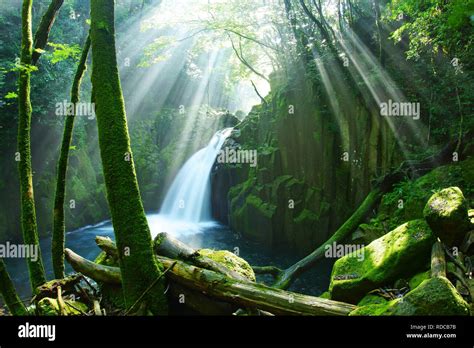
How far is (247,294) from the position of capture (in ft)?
13.0

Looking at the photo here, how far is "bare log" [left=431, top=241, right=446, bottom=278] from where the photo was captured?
3959 millimetres

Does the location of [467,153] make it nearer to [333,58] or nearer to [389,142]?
[389,142]

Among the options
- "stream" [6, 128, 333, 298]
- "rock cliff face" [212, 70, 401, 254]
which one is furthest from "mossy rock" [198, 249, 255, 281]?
"rock cliff face" [212, 70, 401, 254]

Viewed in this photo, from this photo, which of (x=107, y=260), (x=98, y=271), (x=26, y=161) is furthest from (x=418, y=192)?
(x=26, y=161)

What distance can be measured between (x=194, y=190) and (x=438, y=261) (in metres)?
19.0

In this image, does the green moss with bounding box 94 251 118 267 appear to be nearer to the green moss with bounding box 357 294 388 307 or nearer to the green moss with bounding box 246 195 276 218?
the green moss with bounding box 357 294 388 307

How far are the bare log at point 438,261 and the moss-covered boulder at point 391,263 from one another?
114 millimetres

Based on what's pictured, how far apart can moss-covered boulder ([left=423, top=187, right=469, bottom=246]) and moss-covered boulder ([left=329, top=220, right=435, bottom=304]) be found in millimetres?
179

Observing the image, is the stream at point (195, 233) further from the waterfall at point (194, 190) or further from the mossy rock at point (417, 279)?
the mossy rock at point (417, 279)

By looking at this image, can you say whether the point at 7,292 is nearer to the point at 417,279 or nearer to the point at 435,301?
the point at 435,301

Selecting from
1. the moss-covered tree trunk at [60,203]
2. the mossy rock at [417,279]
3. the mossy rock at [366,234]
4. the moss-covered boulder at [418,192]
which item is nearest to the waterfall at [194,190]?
the mossy rock at [366,234]

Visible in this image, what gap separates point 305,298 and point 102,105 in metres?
3.51

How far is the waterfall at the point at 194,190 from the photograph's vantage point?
21.5 m

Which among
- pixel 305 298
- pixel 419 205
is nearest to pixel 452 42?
pixel 419 205
